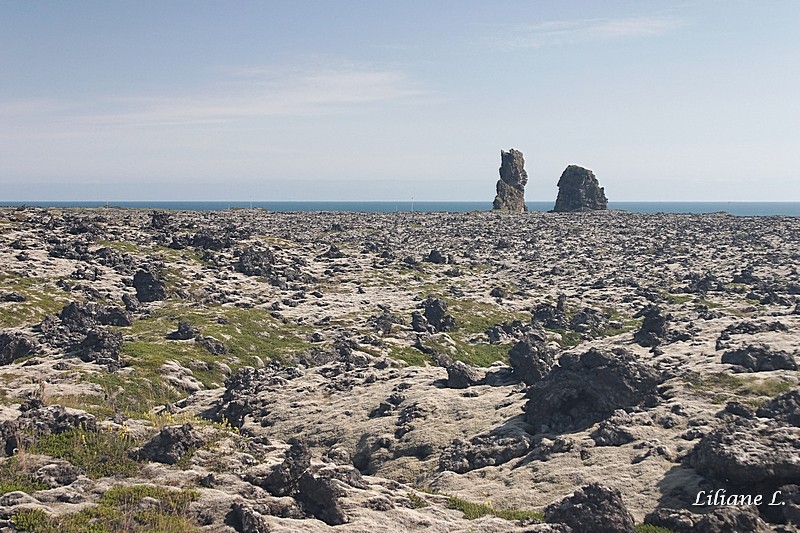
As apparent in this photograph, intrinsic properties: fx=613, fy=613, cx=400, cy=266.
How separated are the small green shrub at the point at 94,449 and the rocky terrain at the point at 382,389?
4.4 inches

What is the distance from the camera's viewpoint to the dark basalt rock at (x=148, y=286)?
74.0 m

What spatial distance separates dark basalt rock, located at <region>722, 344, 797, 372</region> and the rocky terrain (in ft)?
0.84

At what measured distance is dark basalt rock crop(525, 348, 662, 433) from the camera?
36.4 m

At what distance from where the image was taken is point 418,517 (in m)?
25.2

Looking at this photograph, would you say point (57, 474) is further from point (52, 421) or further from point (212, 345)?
point (212, 345)

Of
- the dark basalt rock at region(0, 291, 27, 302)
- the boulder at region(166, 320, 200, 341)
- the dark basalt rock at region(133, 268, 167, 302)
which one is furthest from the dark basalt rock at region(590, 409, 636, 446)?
the dark basalt rock at region(0, 291, 27, 302)

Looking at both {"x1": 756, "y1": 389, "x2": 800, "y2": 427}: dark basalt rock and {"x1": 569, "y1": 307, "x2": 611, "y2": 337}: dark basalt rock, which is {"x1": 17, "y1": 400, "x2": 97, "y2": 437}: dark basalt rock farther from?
{"x1": 569, "y1": 307, "x2": 611, "y2": 337}: dark basalt rock

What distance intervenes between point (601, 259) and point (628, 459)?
87185mm

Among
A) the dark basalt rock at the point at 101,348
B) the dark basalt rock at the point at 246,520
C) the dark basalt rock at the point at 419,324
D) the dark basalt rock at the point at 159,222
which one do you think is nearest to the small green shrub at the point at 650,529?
the dark basalt rock at the point at 246,520

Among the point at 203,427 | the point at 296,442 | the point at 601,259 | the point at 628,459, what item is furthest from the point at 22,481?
the point at 601,259

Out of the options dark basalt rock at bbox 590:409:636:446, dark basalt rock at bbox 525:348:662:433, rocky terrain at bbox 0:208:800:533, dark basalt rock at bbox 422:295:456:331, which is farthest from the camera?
dark basalt rock at bbox 422:295:456:331

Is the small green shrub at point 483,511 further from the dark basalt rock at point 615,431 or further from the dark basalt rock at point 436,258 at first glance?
the dark basalt rock at point 436,258

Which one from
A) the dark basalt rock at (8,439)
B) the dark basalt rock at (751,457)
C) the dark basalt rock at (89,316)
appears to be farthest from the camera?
the dark basalt rock at (89,316)

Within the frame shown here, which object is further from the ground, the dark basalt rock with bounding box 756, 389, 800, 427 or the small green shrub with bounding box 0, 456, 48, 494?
the dark basalt rock with bounding box 756, 389, 800, 427
